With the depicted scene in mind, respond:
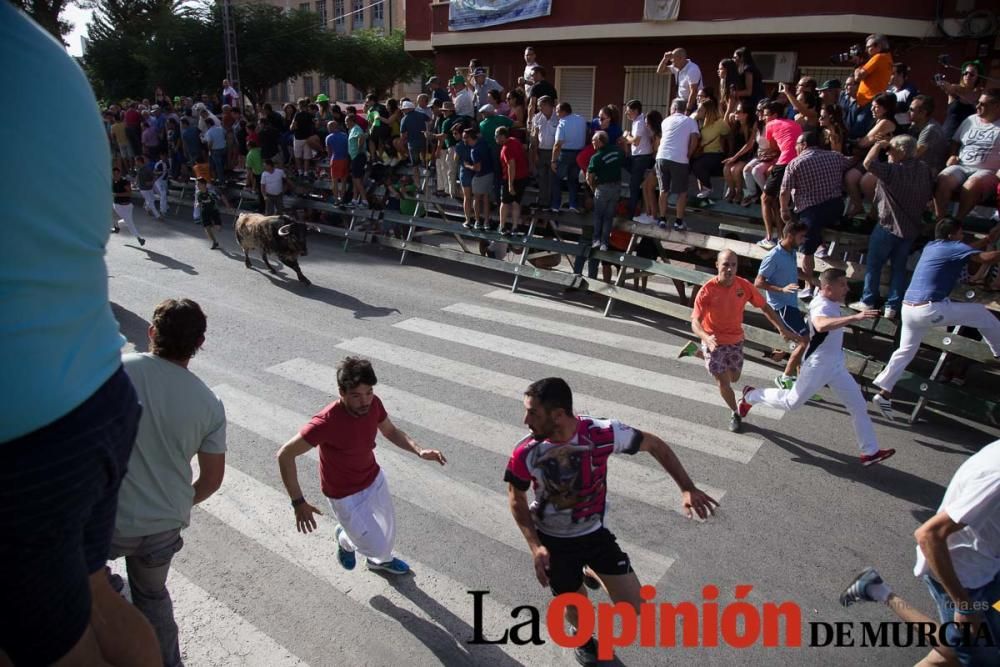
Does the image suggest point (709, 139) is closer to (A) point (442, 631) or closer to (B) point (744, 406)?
(B) point (744, 406)

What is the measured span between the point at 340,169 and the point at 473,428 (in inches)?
400

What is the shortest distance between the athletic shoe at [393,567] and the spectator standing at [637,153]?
7.51 meters

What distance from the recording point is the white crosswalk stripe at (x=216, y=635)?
392 centimetres

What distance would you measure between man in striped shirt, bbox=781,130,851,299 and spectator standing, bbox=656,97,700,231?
5.53 ft

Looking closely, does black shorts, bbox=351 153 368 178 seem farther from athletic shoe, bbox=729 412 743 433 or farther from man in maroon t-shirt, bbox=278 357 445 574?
man in maroon t-shirt, bbox=278 357 445 574

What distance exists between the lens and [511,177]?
37.9ft

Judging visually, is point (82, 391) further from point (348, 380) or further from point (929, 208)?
point (929, 208)

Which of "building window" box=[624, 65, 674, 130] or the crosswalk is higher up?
"building window" box=[624, 65, 674, 130]

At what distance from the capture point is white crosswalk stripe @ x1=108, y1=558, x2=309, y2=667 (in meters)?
3.92

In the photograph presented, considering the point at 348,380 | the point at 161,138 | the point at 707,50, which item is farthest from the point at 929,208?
the point at 161,138

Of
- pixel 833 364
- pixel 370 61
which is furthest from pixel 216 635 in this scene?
pixel 370 61

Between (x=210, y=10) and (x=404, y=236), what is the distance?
93.4 feet

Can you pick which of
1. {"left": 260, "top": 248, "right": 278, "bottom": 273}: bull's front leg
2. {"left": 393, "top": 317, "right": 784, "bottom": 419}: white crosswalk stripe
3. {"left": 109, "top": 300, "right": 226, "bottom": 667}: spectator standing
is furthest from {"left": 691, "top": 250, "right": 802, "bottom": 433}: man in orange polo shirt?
{"left": 260, "top": 248, "right": 278, "bottom": 273}: bull's front leg

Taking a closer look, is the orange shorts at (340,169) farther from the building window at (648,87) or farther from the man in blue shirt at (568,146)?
the building window at (648,87)
